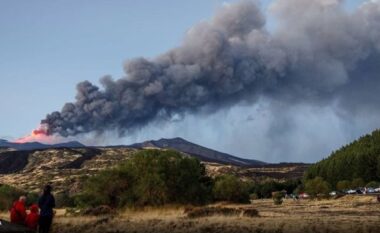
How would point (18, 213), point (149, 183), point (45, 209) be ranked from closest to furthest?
point (45, 209) → point (18, 213) → point (149, 183)

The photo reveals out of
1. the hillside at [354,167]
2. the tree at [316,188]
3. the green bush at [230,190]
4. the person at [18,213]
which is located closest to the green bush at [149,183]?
the green bush at [230,190]

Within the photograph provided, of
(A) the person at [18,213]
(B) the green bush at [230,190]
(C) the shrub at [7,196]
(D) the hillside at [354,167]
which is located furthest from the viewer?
(D) the hillside at [354,167]

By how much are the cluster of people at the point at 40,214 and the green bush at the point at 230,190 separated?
46.2m

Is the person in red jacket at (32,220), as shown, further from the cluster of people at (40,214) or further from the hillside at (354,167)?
the hillside at (354,167)

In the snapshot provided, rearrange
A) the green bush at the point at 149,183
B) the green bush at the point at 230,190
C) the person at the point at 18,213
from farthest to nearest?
the green bush at the point at 230,190 < the green bush at the point at 149,183 < the person at the point at 18,213

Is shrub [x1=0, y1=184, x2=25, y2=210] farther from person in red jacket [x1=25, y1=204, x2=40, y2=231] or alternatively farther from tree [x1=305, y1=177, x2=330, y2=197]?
tree [x1=305, y1=177, x2=330, y2=197]

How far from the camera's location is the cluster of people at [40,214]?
803 inches

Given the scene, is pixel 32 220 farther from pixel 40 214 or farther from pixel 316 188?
pixel 316 188

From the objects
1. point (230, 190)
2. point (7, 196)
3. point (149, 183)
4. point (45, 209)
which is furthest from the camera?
point (230, 190)

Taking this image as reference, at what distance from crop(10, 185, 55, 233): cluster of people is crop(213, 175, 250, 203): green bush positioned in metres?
46.2

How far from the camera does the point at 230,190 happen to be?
72.2 m

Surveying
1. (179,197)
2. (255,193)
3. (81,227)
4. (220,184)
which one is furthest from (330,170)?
(81,227)

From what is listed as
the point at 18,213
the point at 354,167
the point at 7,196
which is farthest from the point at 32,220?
the point at 354,167

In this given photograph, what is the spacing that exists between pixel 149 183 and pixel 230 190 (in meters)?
28.0
